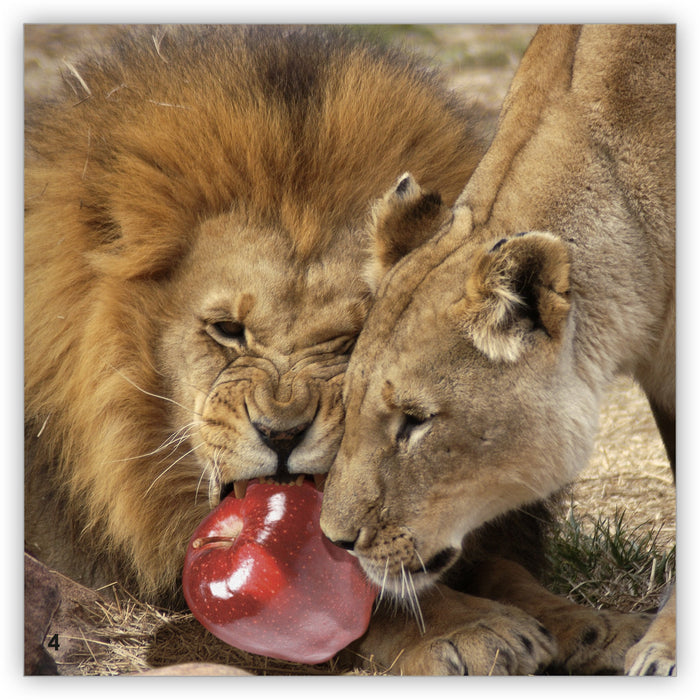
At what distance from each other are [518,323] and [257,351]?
71cm

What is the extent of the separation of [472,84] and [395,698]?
2.65m

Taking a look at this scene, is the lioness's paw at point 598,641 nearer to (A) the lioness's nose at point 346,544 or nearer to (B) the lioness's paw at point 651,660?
(B) the lioness's paw at point 651,660

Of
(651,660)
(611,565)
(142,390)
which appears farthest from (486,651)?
(142,390)

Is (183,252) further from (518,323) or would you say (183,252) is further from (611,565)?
(611,565)

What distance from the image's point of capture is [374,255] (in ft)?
9.36

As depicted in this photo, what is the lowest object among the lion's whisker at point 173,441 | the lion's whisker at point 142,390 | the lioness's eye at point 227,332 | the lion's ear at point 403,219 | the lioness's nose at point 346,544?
the lioness's nose at point 346,544

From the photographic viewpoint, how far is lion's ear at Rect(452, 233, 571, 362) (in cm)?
231

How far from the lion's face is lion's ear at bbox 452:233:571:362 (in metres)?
0.45

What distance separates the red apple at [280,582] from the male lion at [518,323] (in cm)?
10

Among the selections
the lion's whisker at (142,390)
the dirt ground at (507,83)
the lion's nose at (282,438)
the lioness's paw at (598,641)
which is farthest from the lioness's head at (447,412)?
the dirt ground at (507,83)

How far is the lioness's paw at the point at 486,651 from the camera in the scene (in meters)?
2.76
